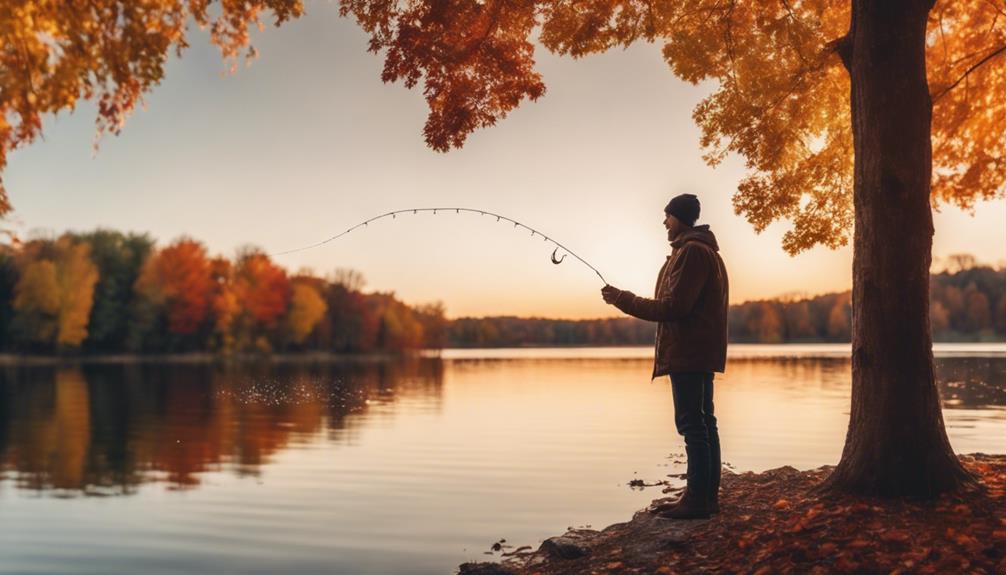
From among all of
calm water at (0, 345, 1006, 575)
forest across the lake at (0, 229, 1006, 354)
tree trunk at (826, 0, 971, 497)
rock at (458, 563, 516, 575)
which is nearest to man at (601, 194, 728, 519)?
tree trunk at (826, 0, 971, 497)

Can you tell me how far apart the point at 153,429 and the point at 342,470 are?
29.2ft

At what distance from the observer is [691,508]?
6930 millimetres

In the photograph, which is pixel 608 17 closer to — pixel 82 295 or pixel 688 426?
pixel 688 426

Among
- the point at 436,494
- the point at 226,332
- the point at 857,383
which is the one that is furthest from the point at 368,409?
the point at 226,332

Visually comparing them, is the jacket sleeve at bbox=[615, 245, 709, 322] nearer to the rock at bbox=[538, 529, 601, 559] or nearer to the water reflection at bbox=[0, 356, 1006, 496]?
the rock at bbox=[538, 529, 601, 559]

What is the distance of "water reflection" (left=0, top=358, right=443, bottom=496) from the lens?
14.5 metres

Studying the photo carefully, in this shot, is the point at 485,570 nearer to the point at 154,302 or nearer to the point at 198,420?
the point at 198,420

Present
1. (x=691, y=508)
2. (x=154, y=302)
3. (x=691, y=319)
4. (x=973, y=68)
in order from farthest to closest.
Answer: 1. (x=154, y=302)
2. (x=973, y=68)
3. (x=691, y=508)
4. (x=691, y=319)

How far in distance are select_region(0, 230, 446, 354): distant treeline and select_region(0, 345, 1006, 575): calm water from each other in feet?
166

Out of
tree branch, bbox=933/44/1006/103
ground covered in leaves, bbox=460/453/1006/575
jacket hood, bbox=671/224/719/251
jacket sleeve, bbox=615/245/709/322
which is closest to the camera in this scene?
ground covered in leaves, bbox=460/453/1006/575

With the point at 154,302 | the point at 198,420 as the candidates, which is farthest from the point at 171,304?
the point at 198,420

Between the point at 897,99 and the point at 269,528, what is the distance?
850 cm

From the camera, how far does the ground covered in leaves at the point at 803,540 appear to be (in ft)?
18.0

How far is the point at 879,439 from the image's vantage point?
6867mm
